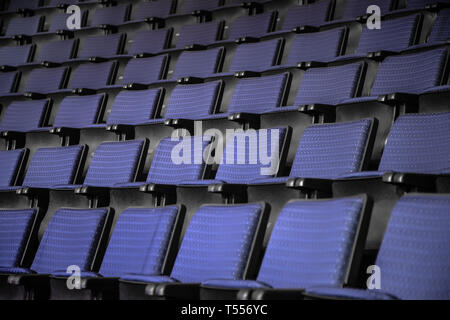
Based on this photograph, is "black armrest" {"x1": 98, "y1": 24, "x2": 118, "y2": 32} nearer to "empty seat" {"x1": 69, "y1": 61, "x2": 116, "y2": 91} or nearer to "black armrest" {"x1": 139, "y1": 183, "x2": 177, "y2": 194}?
"empty seat" {"x1": 69, "y1": 61, "x2": 116, "y2": 91}

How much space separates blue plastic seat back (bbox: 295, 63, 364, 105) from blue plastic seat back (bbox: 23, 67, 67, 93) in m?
0.53

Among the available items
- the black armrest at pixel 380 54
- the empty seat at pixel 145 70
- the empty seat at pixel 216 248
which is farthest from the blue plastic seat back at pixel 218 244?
the empty seat at pixel 145 70

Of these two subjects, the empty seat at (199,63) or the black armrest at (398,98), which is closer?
the black armrest at (398,98)

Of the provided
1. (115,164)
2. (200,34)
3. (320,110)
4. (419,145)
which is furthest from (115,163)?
(200,34)

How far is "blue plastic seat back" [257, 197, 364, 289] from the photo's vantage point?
14.5 inches

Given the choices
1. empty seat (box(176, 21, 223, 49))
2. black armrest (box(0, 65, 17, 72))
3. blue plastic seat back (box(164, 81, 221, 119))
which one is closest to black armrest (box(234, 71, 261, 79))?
blue plastic seat back (box(164, 81, 221, 119))

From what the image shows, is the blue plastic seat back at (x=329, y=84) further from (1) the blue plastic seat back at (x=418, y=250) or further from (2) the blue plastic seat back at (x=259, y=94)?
(1) the blue plastic seat back at (x=418, y=250)

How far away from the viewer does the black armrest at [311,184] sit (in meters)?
0.46

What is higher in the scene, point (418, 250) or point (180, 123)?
point (180, 123)

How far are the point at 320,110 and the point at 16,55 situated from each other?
833 millimetres

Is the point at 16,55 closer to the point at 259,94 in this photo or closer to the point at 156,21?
the point at 156,21

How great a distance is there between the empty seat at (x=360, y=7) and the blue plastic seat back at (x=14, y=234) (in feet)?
1.69

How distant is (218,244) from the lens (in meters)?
0.46

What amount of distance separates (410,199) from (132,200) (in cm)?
33
